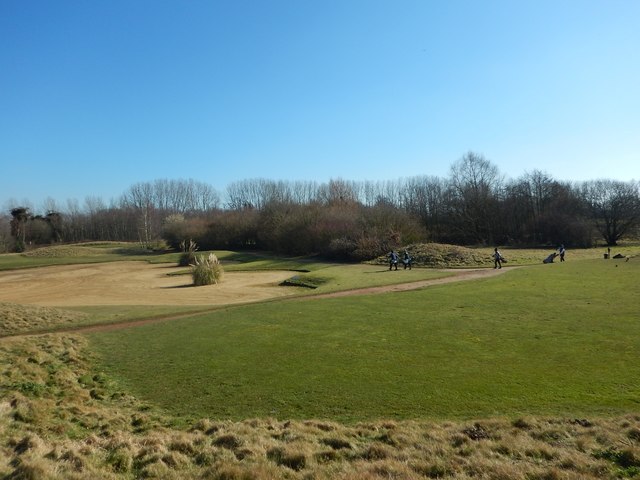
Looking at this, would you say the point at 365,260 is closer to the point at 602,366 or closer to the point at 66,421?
the point at 602,366

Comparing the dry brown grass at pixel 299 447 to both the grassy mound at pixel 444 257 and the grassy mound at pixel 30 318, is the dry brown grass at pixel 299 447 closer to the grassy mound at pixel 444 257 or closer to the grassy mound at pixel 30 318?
the grassy mound at pixel 30 318

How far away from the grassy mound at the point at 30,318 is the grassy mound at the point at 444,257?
28.8 meters

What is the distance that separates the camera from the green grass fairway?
29.0 feet

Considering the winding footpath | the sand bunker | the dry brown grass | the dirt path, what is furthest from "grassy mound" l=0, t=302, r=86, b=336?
the dirt path

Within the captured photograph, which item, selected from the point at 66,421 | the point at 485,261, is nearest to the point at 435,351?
the point at 66,421

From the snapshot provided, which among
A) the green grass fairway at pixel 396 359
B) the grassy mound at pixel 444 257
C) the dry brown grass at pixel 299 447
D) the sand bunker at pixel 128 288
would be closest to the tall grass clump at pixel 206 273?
the sand bunker at pixel 128 288

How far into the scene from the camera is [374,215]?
54719 mm

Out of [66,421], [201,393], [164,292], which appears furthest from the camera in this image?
[164,292]

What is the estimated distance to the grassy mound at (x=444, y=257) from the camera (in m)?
39.6

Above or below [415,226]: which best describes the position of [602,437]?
below

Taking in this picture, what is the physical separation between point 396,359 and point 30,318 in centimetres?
1640

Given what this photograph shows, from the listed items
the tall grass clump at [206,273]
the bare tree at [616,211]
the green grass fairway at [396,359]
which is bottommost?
the green grass fairway at [396,359]

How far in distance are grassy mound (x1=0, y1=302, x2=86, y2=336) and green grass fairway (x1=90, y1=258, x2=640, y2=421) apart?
4.35m

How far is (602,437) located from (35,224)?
11915 cm
